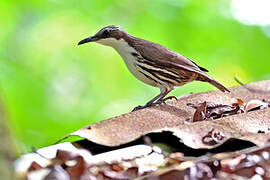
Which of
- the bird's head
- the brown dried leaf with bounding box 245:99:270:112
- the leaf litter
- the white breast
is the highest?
the bird's head

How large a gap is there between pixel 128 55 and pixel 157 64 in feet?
1.18

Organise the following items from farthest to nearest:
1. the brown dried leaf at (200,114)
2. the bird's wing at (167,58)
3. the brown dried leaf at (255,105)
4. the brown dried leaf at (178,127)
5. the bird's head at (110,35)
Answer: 1. the bird's head at (110,35)
2. the bird's wing at (167,58)
3. the brown dried leaf at (255,105)
4. the brown dried leaf at (200,114)
5. the brown dried leaf at (178,127)

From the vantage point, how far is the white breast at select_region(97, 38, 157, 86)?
18.4 feet

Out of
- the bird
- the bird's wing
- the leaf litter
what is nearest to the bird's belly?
the bird

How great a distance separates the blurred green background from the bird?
10.7ft

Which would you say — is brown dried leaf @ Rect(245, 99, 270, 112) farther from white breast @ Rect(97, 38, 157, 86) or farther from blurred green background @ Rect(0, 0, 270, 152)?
blurred green background @ Rect(0, 0, 270, 152)

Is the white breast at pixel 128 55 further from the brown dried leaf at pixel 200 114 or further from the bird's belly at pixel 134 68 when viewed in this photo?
the brown dried leaf at pixel 200 114

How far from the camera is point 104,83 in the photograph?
9461mm

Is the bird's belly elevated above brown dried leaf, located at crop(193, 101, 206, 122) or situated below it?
above

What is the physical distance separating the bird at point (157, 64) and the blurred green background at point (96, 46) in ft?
10.7

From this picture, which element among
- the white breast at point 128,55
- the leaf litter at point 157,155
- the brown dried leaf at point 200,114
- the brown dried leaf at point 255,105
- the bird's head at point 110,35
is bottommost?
the leaf litter at point 157,155

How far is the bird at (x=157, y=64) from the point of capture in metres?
5.52

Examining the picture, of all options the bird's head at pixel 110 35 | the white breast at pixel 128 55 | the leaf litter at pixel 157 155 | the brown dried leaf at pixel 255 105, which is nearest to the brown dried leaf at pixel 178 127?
the leaf litter at pixel 157 155

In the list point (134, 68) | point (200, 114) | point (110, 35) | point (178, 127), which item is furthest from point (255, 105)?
point (110, 35)
